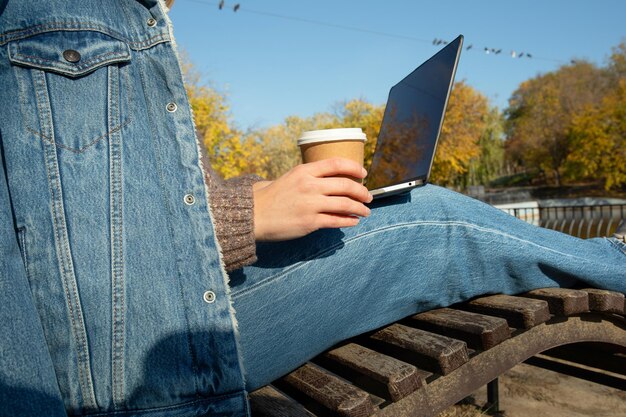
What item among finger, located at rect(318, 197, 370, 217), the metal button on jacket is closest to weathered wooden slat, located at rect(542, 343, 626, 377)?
finger, located at rect(318, 197, 370, 217)

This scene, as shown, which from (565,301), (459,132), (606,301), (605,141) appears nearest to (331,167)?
(565,301)

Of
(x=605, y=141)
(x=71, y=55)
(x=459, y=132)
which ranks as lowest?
(x=605, y=141)

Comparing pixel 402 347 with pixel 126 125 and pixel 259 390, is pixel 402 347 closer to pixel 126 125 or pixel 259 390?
pixel 259 390

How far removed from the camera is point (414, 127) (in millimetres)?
1500

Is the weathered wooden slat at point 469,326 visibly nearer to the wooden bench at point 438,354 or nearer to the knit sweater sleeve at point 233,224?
the wooden bench at point 438,354

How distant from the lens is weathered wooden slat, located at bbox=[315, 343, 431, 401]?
1.22m

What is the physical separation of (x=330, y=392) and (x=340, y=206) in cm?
50

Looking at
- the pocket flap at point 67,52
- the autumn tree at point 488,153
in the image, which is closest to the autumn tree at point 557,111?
the autumn tree at point 488,153

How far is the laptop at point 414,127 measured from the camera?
1313 mm

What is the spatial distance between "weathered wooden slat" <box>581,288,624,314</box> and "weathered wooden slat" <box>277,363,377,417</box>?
0.81 meters

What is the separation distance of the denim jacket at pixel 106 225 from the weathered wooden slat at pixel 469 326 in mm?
694

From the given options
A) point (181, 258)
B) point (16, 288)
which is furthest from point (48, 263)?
point (181, 258)

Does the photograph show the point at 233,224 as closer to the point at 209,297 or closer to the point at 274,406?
the point at 209,297

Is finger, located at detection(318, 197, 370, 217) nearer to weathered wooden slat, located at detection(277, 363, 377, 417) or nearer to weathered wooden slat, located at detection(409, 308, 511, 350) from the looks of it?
weathered wooden slat, located at detection(277, 363, 377, 417)
